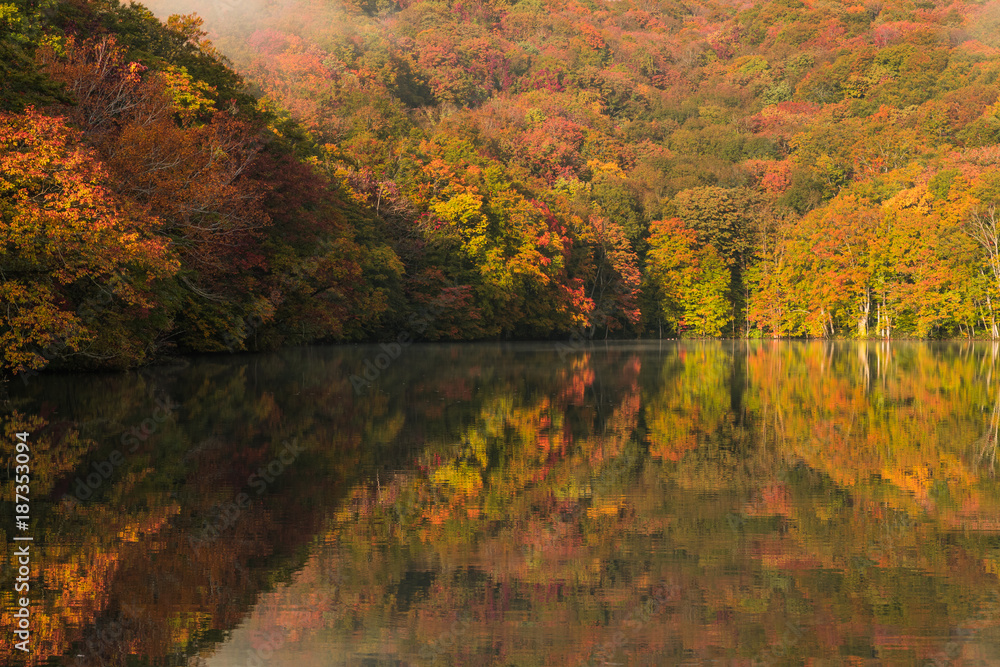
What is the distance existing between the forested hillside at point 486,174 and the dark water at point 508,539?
8917mm

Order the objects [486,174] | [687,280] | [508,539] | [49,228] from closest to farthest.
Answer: [508,539] < [49,228] < [486,174] < [687,280]

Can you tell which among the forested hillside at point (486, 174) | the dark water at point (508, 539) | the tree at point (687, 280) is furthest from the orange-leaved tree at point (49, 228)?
the tree at point (687, 280)

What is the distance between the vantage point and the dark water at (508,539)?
17.6 feet

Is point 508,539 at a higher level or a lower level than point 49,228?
lower

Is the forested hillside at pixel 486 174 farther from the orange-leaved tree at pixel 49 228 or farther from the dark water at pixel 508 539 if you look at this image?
the dark water at pixel 508 539

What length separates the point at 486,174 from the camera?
74125mm

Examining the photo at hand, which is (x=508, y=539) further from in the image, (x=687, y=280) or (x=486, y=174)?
(x=687, y=280)

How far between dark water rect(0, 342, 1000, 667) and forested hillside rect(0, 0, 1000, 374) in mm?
8917

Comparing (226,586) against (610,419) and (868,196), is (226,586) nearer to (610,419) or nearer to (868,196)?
(610,419)

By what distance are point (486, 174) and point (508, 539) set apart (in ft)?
222

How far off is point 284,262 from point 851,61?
9833 centimetres

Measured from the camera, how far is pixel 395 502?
367 inches

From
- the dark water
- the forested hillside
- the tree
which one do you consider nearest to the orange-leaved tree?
the forested hillside

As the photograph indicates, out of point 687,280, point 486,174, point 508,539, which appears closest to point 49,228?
point 508,539
